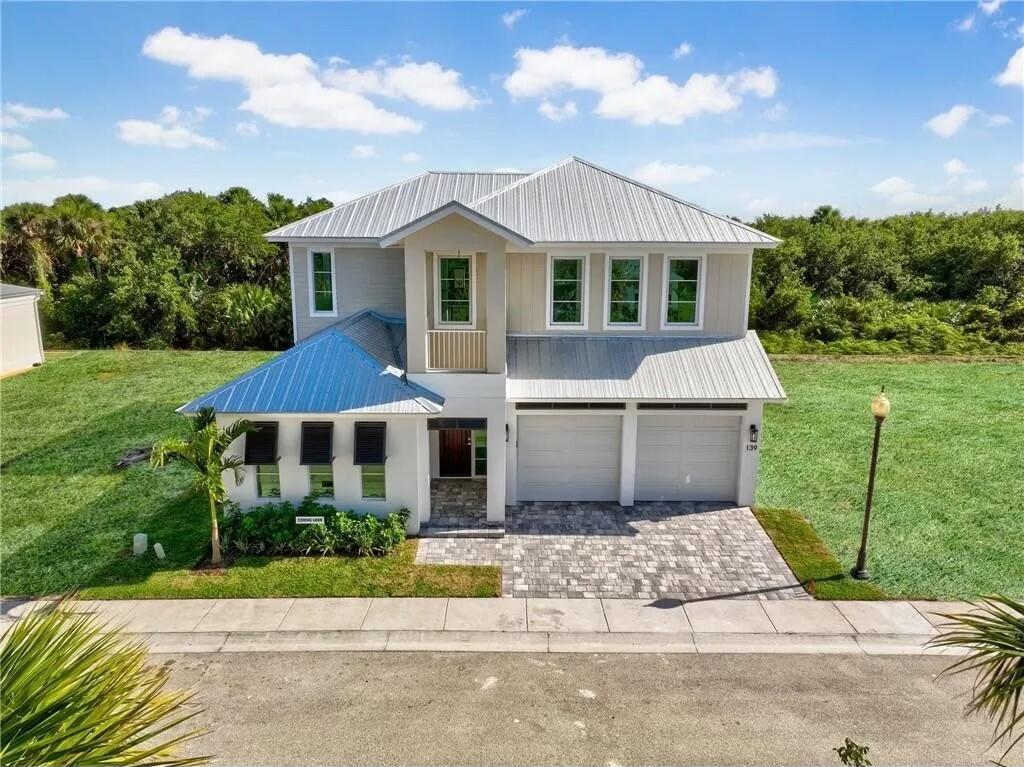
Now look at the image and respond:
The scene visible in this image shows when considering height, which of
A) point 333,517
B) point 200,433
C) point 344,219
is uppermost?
point 344,219

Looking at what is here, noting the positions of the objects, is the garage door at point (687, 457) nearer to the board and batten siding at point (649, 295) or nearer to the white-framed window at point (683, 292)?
the board and batten siding at point (649, 295)

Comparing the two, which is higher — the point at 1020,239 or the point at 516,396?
the point at 1020,239

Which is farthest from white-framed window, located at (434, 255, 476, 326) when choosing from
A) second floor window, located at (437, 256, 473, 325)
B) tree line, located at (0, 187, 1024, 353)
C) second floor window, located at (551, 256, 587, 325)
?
tree line, located at (0, 187, 1024, 353)

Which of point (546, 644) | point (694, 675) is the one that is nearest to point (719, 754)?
point (694, 675)

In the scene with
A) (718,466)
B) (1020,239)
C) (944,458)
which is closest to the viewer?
(718,466)

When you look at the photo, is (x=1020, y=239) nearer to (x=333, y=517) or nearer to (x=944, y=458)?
(x=944, y=458)

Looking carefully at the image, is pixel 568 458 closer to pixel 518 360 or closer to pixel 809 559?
pixel 518 360

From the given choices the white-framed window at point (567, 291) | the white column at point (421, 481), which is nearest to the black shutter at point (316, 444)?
the white column at point (421, 481)
